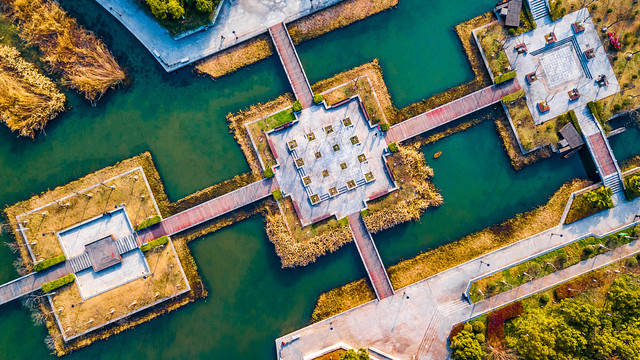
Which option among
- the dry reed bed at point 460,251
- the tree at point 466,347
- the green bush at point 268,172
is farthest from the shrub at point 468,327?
the green bush at point 268,172

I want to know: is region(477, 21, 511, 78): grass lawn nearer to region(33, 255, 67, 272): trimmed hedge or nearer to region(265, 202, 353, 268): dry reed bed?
region(265, 202, 353, 268): dry reed bed

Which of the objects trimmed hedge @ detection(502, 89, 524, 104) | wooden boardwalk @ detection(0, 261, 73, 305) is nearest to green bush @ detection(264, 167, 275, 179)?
wooden boardwalk @ detection(0, 261, 73, 305)

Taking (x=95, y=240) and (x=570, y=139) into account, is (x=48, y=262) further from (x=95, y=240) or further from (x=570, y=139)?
(x=570, y=139)

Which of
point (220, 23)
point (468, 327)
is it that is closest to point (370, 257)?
point (468, 327)

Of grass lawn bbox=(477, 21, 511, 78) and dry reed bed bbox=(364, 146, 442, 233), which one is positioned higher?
grass lawn bbox=(477, 21, 511, 78)

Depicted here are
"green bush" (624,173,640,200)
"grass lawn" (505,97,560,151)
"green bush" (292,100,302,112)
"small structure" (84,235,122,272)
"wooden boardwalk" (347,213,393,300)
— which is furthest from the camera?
"grass lawn" (505,97,560,151)

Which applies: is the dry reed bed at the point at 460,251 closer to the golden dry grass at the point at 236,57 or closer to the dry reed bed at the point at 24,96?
the golden dry grass at the point at 236,57

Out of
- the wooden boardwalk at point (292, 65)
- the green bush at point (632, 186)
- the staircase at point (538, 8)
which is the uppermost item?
the wooden boardwalk at point (292, 65)
